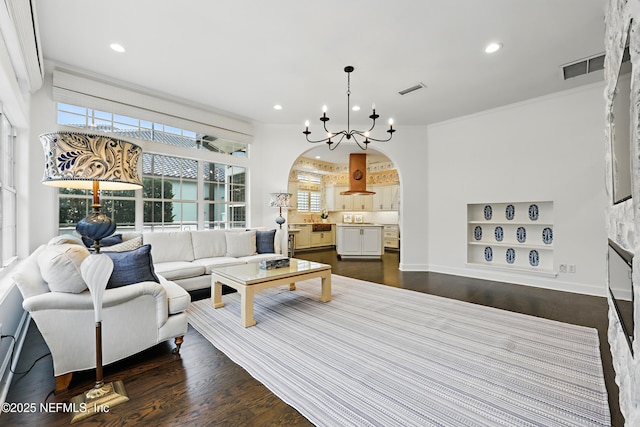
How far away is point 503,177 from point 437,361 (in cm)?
389

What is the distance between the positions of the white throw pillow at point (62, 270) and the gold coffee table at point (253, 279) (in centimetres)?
129

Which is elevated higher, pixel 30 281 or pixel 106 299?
pixel 30 281

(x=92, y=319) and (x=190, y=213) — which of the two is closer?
(x=92, y=319)

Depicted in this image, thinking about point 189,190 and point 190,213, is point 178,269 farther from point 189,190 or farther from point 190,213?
point 189,190

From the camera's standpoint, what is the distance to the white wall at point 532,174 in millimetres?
3951

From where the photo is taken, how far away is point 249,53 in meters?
3.16

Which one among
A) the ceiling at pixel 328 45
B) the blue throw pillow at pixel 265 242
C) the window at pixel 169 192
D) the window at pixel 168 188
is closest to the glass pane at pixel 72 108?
the window at pixel 168 188

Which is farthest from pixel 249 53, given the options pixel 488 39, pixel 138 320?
pixel 138 320

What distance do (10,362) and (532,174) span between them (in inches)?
252

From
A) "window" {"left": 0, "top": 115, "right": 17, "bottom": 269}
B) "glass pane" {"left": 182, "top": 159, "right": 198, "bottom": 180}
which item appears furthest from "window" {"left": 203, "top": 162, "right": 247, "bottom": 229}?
"window" {"left": 0, "top": 115, "right": 17, "bottom": 269}

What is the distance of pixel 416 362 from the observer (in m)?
2.11

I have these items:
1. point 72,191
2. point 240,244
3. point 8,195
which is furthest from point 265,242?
point 8,195

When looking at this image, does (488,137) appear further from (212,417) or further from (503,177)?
(212,417)

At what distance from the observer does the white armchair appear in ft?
5.75
